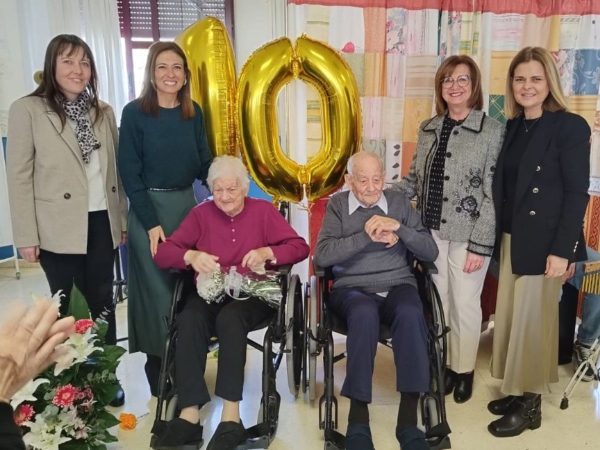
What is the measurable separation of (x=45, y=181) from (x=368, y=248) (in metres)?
1.26

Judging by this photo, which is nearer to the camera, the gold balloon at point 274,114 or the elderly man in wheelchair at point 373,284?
the elderly man in wheelchair at point 373,284

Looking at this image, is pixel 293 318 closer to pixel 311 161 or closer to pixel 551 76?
pixel 311 161

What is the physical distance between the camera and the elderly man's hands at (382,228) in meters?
1.96

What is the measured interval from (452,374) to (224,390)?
3.41 feet

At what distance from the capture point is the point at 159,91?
2053 millimetres

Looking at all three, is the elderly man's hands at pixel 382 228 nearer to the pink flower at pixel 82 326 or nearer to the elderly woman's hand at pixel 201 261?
the elderly woman's hand at pixel 201 261

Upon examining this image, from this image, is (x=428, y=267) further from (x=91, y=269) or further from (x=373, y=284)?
(x=91, y=269)

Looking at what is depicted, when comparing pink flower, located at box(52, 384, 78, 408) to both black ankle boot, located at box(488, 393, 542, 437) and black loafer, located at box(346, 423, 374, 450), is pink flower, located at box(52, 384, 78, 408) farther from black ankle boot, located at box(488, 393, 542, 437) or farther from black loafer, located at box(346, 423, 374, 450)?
black ankle boot, located at box(488, 393, 542, 437)

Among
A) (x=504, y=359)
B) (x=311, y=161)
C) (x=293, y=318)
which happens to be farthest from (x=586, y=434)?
(x=311, y=161)

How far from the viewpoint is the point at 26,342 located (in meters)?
0.79

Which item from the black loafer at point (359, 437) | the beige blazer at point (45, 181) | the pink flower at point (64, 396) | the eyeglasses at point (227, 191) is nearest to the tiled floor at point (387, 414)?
the black loafer at point (359, 437)

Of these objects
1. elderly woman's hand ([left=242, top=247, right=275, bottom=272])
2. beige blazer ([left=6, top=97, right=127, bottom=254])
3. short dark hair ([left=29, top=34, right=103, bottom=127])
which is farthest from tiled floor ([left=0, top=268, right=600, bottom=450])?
short dark hair ([left=29, top=34, right=103, bottom=127])

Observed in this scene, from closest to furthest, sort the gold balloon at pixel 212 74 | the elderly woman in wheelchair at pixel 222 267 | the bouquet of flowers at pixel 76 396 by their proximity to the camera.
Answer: the bouquet of flowers at pixel 76 396 → the elderly woman in wheelchair at pixel 222 267 → the gold balloon at pixel 212 74

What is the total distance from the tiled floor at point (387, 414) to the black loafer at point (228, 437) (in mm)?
155
